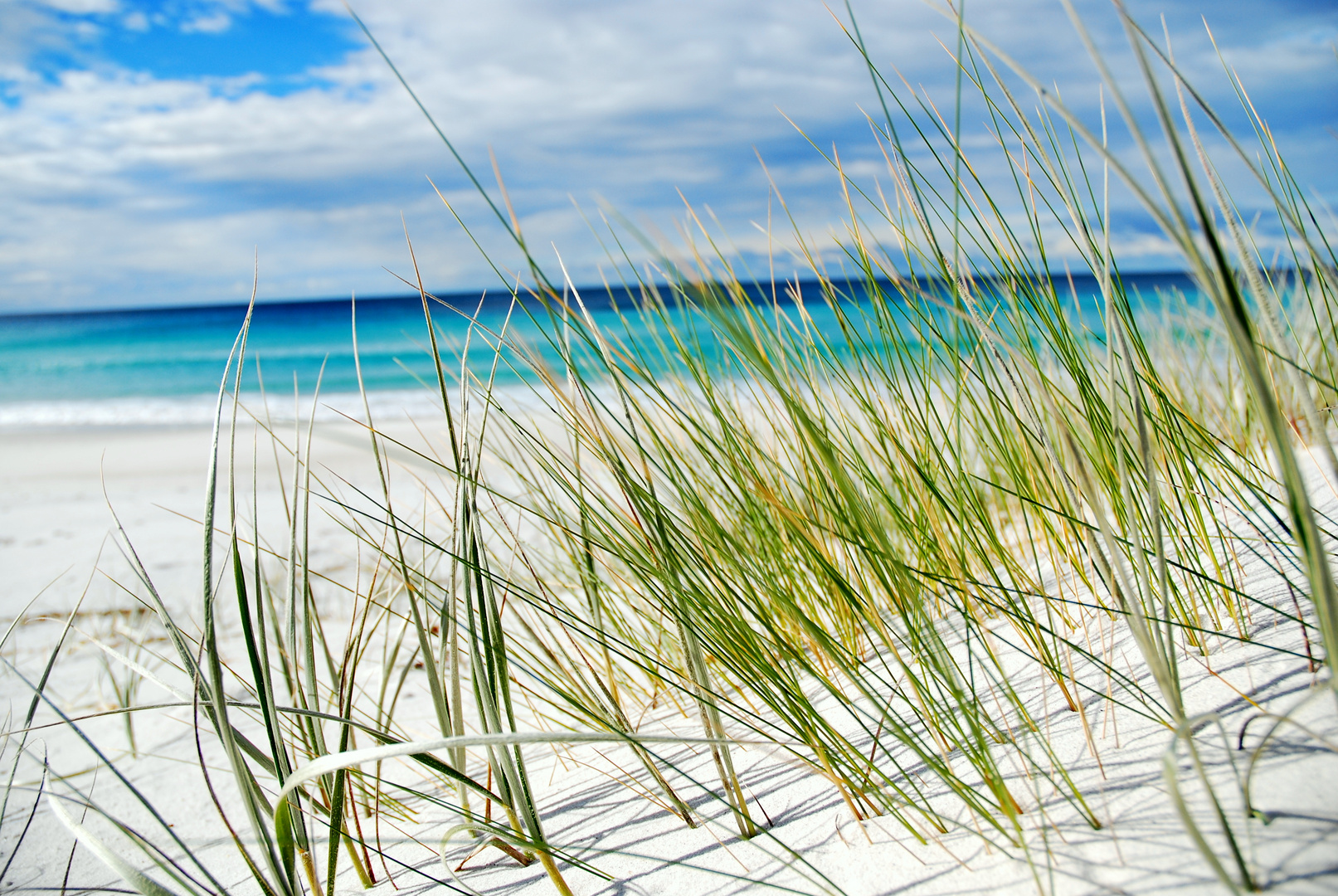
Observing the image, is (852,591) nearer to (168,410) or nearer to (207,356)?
(168,410)

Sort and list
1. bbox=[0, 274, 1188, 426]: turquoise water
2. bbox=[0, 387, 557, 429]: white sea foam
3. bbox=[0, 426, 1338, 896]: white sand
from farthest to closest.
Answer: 1. bbox=[0, 274, 1188, 426]: turquoise water
2. bbox=[0, 387, 557, 429]: white sea foam
3. bbox=[0, 426, 1338, 896]: white sand

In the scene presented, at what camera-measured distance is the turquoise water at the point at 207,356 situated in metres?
9.48

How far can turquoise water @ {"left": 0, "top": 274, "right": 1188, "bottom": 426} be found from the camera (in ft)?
31.1

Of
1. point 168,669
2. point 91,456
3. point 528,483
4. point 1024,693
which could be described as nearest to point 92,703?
point 168,669

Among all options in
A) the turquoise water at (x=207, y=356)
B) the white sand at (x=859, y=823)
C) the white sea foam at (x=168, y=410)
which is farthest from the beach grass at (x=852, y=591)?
the white sea foam at (x=168, y=410)

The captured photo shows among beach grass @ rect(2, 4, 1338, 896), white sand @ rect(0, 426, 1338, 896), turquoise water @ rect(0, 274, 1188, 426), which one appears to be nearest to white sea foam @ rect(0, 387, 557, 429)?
turquoise water @ rect(0, 274, 1188, 426)

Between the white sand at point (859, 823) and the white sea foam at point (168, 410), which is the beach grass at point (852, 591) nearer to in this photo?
the white sand at point (859, 823)

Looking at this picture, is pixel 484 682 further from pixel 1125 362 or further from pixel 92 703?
pixel 92 703

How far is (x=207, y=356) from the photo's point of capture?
18.4 m

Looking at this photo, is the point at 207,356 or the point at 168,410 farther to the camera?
the point at 207,356

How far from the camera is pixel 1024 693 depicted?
36.7 inches

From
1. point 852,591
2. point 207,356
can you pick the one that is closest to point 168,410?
point 207,356

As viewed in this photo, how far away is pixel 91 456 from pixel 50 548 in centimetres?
381

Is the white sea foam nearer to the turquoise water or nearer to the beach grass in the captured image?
the turquoise water
